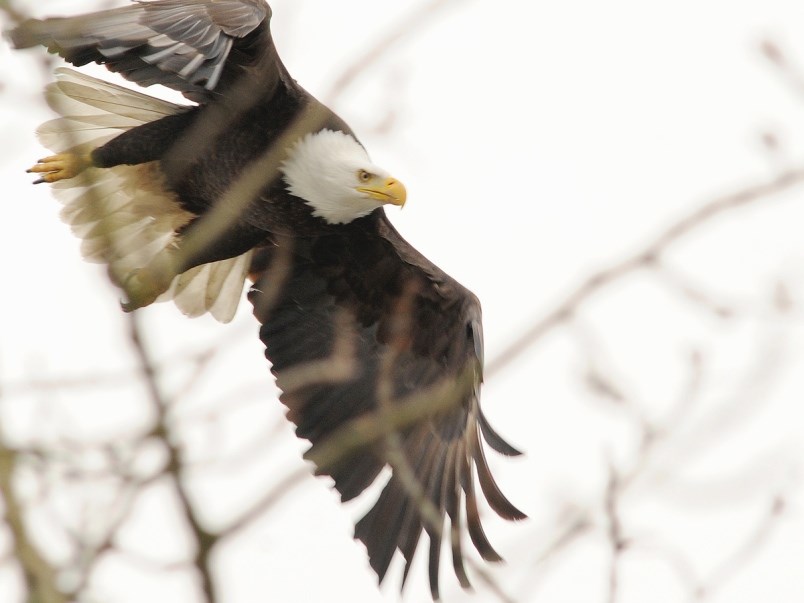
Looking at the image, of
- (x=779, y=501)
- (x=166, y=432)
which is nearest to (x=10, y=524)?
(x=166, y=432)

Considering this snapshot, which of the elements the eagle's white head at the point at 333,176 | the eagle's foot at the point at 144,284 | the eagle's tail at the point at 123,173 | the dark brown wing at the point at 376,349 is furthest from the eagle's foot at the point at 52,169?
the eagle's foot at the point at 144,284

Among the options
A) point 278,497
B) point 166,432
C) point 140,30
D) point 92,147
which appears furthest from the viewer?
point 92,147

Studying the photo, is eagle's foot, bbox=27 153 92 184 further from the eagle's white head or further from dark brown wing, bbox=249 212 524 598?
dark brown wing, bbox=249 212 524 598

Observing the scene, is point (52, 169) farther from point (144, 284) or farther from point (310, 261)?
point (144, 284)

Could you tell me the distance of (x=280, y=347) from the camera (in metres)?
5.58

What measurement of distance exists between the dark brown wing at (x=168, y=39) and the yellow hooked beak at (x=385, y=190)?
908 mm

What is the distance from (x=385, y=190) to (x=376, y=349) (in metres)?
0.95

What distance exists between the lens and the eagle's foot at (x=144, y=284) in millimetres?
2520

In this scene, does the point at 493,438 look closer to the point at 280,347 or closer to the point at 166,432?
the point at 280,347

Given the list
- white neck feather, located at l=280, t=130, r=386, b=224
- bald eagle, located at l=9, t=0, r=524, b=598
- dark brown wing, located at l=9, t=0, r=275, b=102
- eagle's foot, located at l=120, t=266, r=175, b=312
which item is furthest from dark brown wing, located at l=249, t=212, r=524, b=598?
eagle's foot, located at l=120, t=266, r=175, b=312

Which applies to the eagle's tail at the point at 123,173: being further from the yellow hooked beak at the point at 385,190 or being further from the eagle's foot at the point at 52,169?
the yellow hooked beak at the point at 385,190

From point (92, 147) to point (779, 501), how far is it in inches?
137

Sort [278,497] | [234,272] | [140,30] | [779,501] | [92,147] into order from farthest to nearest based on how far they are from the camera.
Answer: [234,272]
[92,147]
[140,30]
[779,501]
[278,497]

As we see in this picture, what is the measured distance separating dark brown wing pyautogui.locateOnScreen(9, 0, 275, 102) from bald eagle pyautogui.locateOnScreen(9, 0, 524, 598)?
0.20 feet
